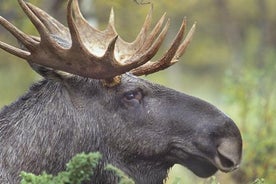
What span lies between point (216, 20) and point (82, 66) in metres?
33.5

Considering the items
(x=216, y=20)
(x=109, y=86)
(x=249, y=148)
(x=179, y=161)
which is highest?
(x=109, y=86)

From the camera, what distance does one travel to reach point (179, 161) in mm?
6527

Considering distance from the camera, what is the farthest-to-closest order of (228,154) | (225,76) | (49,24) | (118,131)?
(225,76), (49,24), (118,131), (228,154)

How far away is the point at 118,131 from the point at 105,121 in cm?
11

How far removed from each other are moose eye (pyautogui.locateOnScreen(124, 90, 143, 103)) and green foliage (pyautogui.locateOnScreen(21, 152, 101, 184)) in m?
1.10

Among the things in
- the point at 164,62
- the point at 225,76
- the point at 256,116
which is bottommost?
the point at 256,116

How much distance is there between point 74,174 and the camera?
560 centimetres

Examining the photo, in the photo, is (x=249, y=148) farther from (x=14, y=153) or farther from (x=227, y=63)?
(x=227, y=63)

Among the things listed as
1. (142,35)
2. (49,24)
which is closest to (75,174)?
(49,24)

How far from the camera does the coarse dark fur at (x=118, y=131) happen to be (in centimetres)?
643

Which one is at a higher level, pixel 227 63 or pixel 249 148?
pixel 249 148

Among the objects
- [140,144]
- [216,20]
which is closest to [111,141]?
[140,144]

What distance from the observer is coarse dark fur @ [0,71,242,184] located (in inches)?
253

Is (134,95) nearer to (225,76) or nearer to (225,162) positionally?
(225,162)
